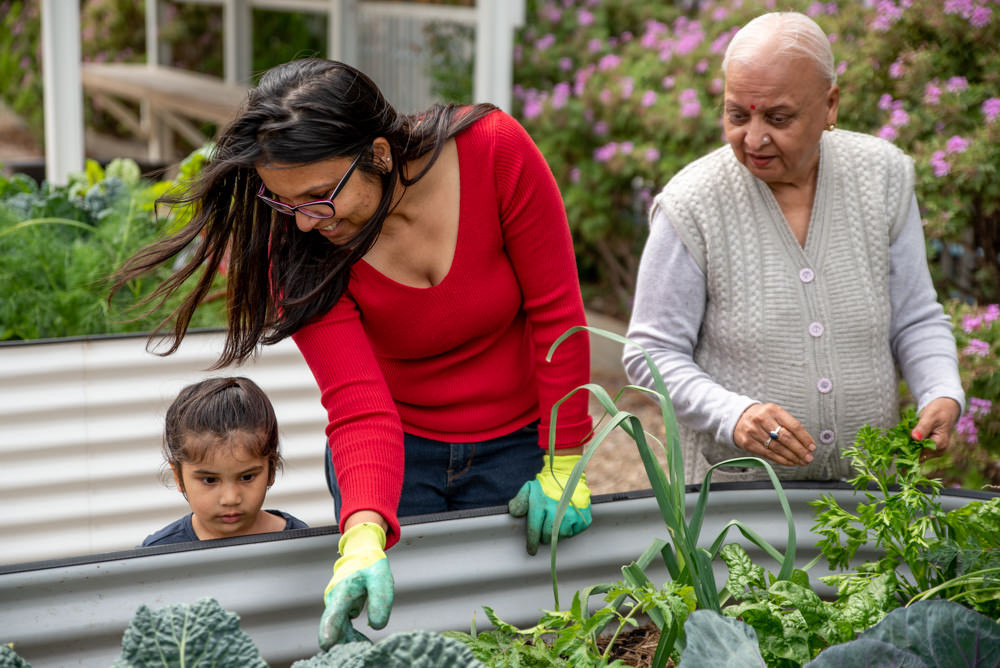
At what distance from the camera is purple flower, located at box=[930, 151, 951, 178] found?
2.88m

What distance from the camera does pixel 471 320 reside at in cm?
164

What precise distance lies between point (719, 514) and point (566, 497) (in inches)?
18.0

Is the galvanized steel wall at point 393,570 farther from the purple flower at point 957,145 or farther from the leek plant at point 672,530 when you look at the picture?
the purple flower at point 957,145

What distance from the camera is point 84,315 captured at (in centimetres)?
298

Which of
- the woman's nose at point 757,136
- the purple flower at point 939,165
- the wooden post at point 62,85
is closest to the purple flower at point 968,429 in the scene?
the purple flower at point 939,165

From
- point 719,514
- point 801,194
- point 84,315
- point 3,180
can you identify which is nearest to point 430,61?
point 3,180

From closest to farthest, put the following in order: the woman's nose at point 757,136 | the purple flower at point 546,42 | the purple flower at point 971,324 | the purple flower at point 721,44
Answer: the woman's nose at point 757,136
the purple flower at point 971,324
the purple flower at point 721,44
the purple flower at point 546,42

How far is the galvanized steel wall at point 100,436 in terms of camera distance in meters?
2.38

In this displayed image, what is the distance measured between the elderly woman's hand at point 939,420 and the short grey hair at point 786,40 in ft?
1.78

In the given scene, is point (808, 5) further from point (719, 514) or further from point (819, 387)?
point (719, 514)

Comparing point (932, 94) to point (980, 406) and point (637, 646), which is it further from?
point (637, 646)

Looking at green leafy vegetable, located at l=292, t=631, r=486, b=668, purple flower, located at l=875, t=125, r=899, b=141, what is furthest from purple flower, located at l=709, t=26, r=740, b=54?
green leafy vegetable, located at l=292, t=631, r=486, b=668

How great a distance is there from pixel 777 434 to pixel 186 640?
897 mm

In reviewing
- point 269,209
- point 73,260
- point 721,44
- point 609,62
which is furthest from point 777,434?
point 609,62
